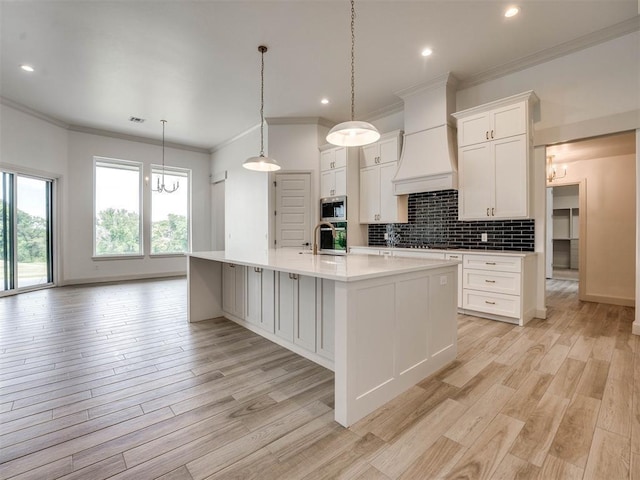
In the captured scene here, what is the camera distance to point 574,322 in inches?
147

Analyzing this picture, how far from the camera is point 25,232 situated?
5594 millimetres

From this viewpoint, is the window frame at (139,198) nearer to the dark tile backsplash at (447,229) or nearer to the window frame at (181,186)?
the window frame at (181,186)

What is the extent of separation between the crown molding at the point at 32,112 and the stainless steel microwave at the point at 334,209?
17.6 ft

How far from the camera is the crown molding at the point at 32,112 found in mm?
5015

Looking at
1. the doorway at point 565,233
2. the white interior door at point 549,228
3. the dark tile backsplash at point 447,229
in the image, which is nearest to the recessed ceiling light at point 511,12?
the dark tile backsplash at point 447,229

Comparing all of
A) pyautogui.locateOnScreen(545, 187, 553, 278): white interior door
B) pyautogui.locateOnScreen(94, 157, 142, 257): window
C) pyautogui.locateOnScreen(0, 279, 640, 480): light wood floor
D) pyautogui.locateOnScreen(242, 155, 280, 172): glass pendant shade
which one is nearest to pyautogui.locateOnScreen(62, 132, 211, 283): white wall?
pyautogui.locateOnScreen(94, 157, 142, 257): window

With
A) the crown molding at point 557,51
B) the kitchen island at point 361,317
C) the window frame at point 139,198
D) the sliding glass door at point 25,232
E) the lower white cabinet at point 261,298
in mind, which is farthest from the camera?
the window frame at point 139,198

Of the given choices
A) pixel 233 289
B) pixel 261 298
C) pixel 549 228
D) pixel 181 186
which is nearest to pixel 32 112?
pixel 181 186

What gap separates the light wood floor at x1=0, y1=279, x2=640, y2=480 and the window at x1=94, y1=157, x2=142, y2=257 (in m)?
3.95

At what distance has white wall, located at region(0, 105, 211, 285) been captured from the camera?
17.4 feet

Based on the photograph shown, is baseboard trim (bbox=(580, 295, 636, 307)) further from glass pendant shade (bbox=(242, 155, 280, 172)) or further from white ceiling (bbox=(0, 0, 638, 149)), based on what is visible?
glass pendant shade (bbox=(242, 155, 280, 172))

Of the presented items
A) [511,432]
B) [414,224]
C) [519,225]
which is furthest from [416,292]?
[414,224]

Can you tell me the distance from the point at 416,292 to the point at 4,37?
203 inches

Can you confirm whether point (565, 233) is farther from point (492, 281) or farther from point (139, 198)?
point (139, 198)
